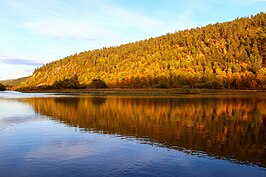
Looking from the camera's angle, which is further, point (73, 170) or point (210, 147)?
point (210, 147)

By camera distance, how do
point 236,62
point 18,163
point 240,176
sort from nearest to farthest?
point 240,176, point 18,163, point 236,62

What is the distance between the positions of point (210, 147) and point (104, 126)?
15277mm

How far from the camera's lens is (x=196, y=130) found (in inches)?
1363

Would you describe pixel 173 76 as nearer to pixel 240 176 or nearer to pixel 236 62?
pixel 236 62

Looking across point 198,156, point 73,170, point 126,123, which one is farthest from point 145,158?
point 126,123

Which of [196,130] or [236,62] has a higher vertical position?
[236,62]

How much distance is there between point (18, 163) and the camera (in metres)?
20.5

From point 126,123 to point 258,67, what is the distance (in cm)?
15243

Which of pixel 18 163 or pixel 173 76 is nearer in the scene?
pixel 18 163

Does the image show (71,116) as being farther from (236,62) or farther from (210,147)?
(236,62)

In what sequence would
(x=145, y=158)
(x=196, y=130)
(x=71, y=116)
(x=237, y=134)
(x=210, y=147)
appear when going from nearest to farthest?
(x=145, y=158), (x=210, y=147), (x=237, y=134), (x=196, y=130), (x=71, y=116)

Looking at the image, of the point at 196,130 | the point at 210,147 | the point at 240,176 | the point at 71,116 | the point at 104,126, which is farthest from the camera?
the point at 71,116

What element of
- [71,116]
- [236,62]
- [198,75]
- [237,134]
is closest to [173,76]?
[198,75]

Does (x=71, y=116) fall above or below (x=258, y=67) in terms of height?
below
